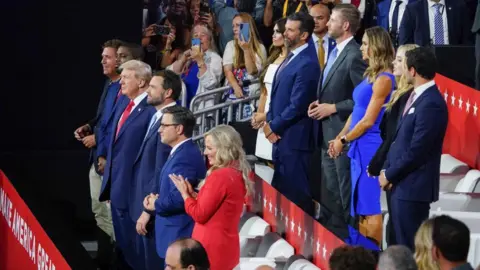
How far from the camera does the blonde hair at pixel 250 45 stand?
437 inches

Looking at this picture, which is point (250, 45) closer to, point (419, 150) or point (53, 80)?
point (53, 80)

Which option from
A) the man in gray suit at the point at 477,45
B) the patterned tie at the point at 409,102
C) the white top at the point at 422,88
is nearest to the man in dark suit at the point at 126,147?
the patterned tie at the point at 409,102

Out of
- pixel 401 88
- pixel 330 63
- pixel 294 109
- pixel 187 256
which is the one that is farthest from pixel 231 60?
pixel 187 256

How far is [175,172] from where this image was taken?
25.8 ft

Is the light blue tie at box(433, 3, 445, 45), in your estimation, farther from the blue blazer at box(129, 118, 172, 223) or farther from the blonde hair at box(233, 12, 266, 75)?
the blue blazer at box(129, 118, 172, 223)

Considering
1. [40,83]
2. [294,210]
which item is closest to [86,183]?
[40,83]

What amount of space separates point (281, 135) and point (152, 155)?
1230mm

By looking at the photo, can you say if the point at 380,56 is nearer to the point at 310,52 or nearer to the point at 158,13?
the point at 310,52

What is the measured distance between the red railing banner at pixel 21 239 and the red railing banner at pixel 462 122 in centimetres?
388

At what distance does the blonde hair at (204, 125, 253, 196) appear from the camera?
24.6 ft

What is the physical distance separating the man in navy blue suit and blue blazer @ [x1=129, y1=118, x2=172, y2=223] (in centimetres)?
39

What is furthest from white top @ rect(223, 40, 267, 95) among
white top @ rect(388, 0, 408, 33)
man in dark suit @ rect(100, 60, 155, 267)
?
man in dark suit @ rect(100, 60, 155, 267)

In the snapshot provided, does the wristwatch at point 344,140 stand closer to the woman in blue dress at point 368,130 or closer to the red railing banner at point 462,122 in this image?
the woman in blue dress at point 368,130

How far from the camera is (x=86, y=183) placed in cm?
1064
